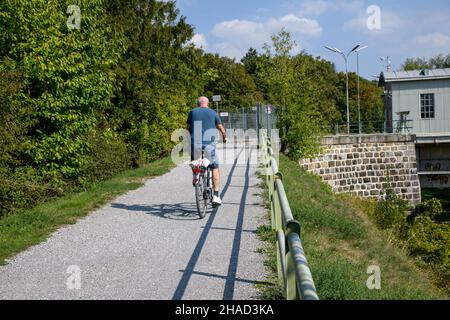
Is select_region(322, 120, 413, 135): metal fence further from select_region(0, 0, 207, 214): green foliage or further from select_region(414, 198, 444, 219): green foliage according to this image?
select_region(0, 0, 207, 214): green foliage

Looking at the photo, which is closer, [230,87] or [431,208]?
[431,208]

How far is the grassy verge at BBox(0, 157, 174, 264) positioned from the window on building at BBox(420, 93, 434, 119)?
2609 cm

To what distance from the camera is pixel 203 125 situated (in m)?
8.91

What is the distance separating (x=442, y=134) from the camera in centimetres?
3322

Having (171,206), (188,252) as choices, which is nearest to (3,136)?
(171,206)

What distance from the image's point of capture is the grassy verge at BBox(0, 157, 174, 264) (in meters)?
7.35

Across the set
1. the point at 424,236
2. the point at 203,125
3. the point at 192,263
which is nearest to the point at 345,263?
the point at 192,263

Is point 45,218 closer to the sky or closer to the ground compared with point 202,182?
closer to the ground

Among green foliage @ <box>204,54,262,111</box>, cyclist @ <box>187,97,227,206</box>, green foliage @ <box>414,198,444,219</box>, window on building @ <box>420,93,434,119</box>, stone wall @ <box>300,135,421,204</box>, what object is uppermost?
green foliage @ <box>204,54,262,111</box>

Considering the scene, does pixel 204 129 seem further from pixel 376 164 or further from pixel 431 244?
pixel 376 164

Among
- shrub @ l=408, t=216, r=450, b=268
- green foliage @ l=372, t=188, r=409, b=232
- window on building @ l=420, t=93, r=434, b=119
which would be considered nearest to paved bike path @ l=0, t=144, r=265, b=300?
shrub @ l=408, t=216, r=450, b=268

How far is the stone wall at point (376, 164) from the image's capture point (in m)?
30.8

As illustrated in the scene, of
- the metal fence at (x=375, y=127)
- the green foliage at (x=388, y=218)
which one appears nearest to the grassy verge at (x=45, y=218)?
the green foliage at (x=388, y=218)

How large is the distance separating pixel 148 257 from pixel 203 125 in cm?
300
